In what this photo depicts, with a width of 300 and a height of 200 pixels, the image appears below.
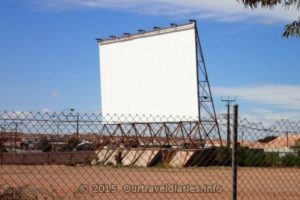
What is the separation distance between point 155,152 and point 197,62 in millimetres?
7087

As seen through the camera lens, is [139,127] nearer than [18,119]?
No

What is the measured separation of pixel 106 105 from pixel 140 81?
4.00 metres

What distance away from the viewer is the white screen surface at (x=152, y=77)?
38.6 metres

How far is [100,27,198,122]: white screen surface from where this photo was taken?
38562mm

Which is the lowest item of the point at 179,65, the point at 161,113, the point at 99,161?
the point at 99,161

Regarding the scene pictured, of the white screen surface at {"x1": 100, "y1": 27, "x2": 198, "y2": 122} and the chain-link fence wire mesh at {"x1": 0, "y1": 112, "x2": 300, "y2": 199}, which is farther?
the white screen surface at {"x1": 100, "y1": 27, "x2": 198, "y2": 122}

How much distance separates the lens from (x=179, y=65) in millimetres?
39219

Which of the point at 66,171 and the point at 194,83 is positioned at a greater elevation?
the point at 194,83

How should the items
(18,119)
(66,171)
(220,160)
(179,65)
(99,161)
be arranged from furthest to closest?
(179,65) < (99,161) < (220,160) < (66,171) < (18,119)

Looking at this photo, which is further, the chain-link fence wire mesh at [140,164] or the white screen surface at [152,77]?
the white screen surface at [152,77]

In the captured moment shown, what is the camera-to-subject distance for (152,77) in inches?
1604

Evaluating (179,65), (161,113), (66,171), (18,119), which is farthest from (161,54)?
(18,119)

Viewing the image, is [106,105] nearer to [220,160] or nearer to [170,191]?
[220,160]

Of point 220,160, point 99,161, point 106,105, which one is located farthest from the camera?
point 106,105
